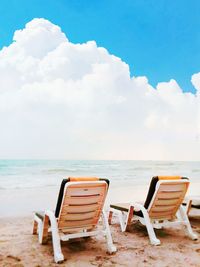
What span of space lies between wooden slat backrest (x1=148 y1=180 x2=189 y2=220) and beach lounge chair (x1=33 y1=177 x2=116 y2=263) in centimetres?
80

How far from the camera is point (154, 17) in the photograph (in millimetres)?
15992

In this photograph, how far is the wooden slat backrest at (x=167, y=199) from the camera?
3850 millimetres

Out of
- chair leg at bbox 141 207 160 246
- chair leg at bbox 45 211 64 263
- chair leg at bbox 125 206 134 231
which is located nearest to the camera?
chair leg at bbox 45 211 64 263

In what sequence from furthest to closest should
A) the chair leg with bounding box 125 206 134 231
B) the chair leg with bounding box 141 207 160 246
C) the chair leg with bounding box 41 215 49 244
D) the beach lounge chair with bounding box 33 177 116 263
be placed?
the chair leg with bounding box 125 206 134 231 < the chair leg with bounding box 141 207 160 246 < the chair leg with bounding box 41 215 49 244 < the beach lounge chair with bounding box 33 177 116 263

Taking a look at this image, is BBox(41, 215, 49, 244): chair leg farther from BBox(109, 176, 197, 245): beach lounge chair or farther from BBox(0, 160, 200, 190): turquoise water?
BBox(0, 160, 200, 190): turquoise water

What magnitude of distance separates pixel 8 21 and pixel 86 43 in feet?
14.5

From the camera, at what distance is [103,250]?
3.38 m

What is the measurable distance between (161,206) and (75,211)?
4.24 ft

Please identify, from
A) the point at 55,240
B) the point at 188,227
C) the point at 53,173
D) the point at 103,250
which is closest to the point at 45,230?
the point at 55,240

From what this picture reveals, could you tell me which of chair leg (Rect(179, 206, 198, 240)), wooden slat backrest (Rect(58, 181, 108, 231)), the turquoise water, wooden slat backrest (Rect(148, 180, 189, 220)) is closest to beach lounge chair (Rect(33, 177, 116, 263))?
wooden slat backrest (Rect(58, 181, 108, 231))

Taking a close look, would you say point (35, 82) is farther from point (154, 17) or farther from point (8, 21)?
point (154, 17)

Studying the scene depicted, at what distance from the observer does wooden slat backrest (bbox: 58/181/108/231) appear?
321cm

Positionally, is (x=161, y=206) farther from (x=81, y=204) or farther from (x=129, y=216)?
(x=81, y=204)

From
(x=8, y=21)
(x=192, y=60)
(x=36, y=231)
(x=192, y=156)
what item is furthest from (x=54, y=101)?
(x=36, y=231)
